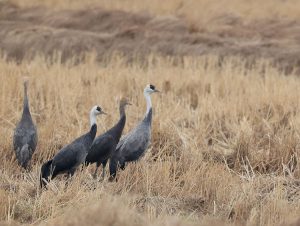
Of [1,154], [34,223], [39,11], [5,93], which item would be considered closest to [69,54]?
[39,11]

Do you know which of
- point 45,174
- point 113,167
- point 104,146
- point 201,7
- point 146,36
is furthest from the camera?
point 201,7

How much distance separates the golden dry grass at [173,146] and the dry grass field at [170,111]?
0.02 meters

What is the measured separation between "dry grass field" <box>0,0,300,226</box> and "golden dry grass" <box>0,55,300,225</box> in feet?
0.05

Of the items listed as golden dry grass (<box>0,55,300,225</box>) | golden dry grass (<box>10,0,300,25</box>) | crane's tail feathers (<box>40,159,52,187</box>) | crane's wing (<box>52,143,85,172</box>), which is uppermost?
golden dry grass (<box>10,0,300,25</box>)

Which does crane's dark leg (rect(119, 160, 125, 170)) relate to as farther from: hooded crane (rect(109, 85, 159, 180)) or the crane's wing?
the crane's wing

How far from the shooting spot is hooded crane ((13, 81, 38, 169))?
7793 millimetres

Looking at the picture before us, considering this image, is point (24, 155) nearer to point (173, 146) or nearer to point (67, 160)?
point (67, 160)

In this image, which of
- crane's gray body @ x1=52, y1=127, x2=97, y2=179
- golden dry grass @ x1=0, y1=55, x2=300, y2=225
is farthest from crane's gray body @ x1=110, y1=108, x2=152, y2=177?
crane's gray body @ x1=52, y1=127, x2=97, y2=179

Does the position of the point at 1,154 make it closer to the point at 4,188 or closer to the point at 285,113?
the point at 4,188

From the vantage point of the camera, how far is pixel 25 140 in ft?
25.8

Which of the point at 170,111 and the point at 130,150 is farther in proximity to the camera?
the point at 170,111

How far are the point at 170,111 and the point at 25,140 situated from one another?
107 inches

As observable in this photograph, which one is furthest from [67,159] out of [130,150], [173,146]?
[173,146]

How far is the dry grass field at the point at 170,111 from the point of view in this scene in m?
6.45
